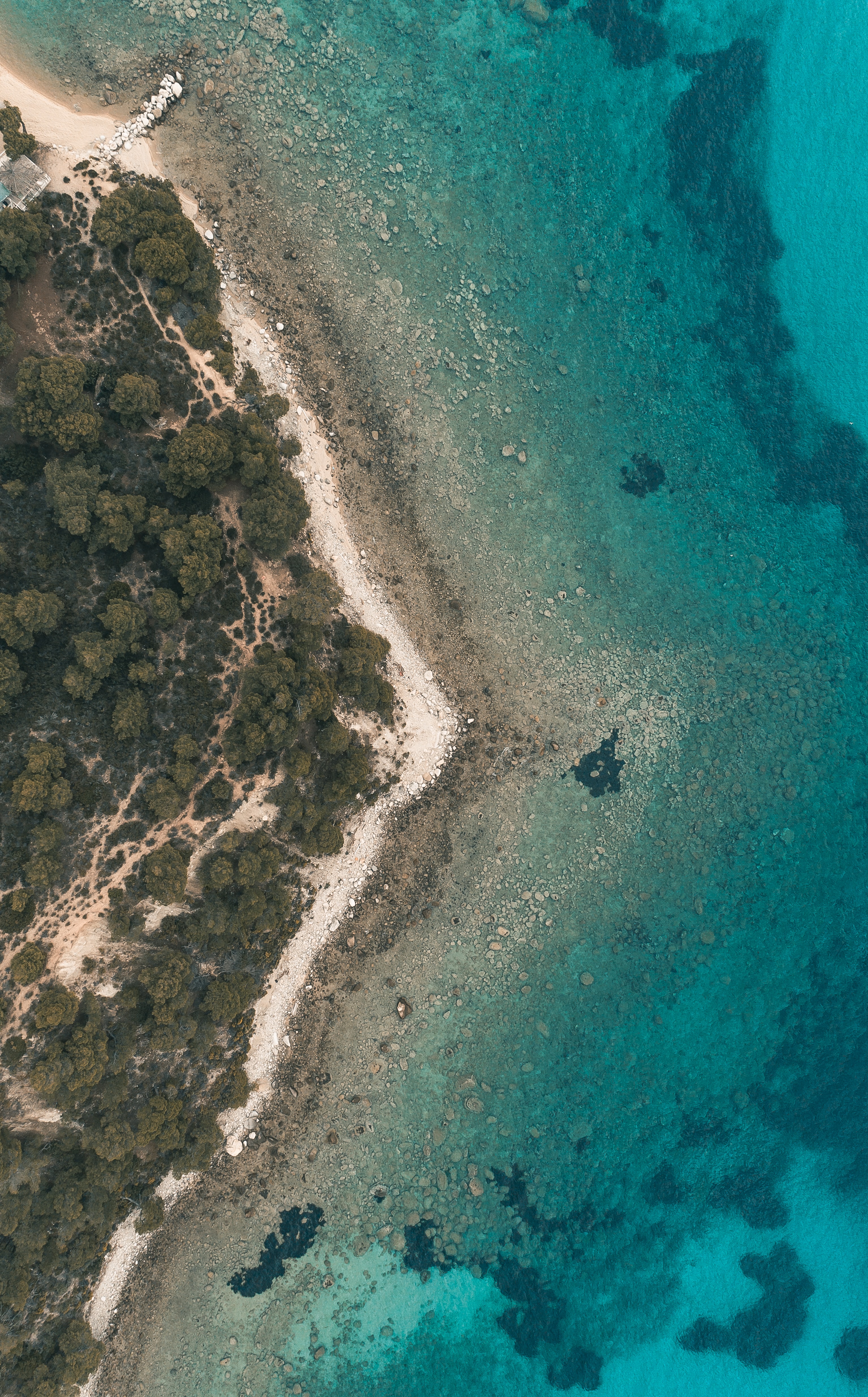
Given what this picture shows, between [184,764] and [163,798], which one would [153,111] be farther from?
[163,798]

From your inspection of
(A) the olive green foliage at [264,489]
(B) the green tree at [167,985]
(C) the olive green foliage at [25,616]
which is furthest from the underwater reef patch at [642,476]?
(B) the green tree at [167,985]

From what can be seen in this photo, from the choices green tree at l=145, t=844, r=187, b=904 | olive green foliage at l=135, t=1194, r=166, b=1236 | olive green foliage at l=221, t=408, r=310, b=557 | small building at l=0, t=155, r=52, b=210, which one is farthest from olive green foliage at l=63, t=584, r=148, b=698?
olive green foliage at l=135, t=1194, r=166, b=1236

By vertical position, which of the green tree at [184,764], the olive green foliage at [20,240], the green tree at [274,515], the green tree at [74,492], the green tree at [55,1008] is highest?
the olive green foliage at [20,240]

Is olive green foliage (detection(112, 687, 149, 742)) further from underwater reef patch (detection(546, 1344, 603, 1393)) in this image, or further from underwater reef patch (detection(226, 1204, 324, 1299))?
underwater reef patch (detection(546, 1344, 603, 1393))

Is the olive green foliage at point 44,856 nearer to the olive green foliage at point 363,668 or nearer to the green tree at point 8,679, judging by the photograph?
the green tree at point 8,679

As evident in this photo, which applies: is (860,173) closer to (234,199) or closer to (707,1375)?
(234,199)

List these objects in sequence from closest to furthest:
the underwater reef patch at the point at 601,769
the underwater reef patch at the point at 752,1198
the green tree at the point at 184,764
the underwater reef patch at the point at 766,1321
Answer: the green tree at the point at 184,764, the underwater reef patch at the point at 601,769, the underwater reef patch at the point at 766,1321, the underwater reef patch at the point at 752,1198

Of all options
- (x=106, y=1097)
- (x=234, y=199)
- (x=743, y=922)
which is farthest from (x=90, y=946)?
(x=234, y=199)
